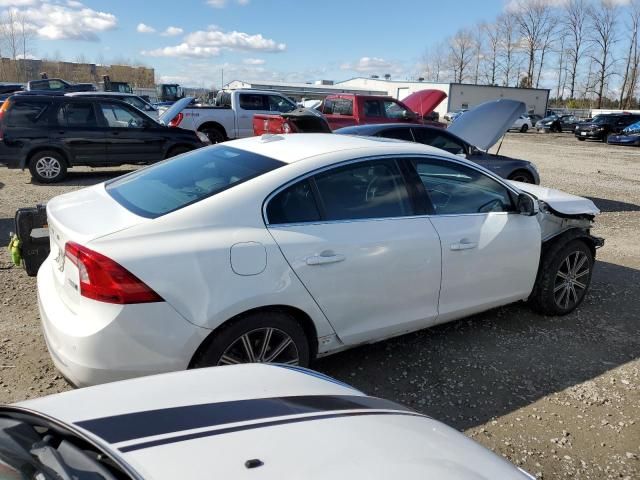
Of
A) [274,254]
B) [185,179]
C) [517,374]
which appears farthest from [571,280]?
[185,179]

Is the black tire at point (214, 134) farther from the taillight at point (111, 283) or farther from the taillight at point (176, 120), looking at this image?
the taillight at point (111, 283)

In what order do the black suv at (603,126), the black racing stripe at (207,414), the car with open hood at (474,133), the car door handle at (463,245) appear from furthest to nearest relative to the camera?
the black suv at (603,126), the car with open hood at (474,133), the car door handle at (463,245), the black racing stripe at (207,414)

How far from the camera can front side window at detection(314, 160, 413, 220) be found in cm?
329

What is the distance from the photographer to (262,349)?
3.01 metres

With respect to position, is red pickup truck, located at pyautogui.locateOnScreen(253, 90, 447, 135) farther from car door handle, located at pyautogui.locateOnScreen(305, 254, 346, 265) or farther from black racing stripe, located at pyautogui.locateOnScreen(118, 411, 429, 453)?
black racing stripe, located at pyautogui.locateOnScreen(118, 411, 429, 453)

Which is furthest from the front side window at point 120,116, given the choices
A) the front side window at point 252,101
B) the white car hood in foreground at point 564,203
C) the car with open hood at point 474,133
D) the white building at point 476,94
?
the white building at point 476,94

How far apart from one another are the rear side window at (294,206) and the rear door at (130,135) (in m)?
8.88

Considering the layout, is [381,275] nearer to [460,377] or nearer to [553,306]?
[460,377]

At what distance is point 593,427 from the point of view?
126 inches

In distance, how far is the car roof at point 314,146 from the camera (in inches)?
133

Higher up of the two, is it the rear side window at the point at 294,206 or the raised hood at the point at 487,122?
the raised hood at the point at 487,122

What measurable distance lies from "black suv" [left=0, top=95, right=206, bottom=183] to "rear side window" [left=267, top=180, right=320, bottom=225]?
29.1 ft

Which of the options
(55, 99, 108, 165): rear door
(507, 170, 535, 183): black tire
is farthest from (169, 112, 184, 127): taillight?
(507, 170, 535, 183): black tire

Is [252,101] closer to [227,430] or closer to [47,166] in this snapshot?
[47,166]
